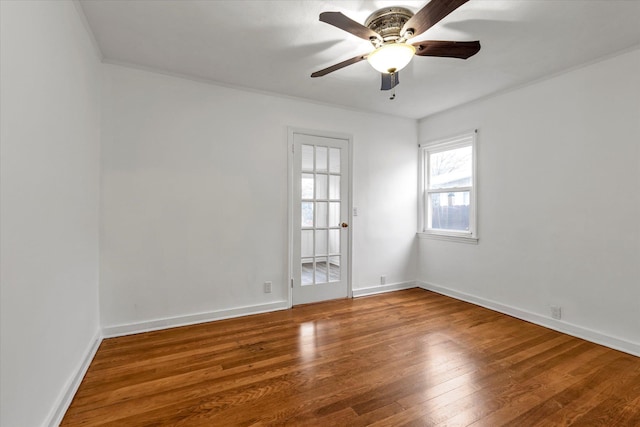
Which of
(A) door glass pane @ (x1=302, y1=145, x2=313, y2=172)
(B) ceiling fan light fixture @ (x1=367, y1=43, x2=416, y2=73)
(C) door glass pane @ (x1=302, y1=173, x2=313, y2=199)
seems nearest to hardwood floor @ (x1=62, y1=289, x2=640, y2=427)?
(C) door glass pane @ (x1=302, y1=173, x2=313, y2=199)

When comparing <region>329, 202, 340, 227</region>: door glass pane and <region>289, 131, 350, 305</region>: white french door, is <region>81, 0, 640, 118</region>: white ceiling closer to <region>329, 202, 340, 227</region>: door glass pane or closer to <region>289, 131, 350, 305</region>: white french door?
<region>289, 131, 350, 305</region>: white french door

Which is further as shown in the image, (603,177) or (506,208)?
(506,208)

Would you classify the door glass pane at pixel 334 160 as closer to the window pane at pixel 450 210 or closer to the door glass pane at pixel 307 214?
the door glass pane at pixel 307 214

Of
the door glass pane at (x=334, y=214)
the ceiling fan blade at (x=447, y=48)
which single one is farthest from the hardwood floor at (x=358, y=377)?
the ceiling fan blade at (x=447, y=48)

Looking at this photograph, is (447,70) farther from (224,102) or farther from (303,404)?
(303,404)

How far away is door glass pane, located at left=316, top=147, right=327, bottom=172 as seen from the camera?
3.70 m

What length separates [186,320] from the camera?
2971mm

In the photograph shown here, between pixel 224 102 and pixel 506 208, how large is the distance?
3.38 metres

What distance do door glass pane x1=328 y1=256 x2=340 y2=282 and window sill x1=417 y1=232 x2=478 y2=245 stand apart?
145 cm

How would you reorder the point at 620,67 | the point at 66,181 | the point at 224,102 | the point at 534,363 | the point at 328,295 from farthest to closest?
1. the point at 328,295
2. the point at 224,102
3. the point at 620,67
4. the point at 534,363
5. the point at 66,181

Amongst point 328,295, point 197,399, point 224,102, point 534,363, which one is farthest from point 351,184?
point 197,399

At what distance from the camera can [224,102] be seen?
3152mm

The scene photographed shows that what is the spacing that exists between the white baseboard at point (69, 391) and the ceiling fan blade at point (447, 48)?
3.08 metres

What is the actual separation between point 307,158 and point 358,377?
2462 mm
